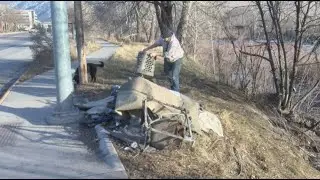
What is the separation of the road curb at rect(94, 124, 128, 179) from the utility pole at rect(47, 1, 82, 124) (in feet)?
3.23

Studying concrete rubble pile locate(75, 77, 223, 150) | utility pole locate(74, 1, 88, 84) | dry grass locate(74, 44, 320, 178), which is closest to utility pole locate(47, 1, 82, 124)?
concrete rubble pile locate(75, 77, 223, 150)

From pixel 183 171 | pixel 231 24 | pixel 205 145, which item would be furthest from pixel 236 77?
pixel 183 171

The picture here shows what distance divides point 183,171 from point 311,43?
9879mm

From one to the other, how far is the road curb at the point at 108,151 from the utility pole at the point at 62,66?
3.23ft

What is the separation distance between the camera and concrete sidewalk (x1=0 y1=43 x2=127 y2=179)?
20.9 feet

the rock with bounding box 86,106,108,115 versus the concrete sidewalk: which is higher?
the rock with bounding box 86,106,108,115

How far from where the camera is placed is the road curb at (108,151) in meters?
6.44

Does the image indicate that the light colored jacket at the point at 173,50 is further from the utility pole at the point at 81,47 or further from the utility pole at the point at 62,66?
the utility pole at the point at 81,47

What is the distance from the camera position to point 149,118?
7609 millimetres

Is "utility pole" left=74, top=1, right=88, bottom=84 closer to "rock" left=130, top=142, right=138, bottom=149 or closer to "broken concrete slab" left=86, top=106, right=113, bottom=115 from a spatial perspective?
"broken concrete slab" left=86, top=106, right=113, bottom=115

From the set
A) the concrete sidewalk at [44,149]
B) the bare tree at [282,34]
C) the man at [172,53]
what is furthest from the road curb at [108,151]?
the bare tree at [282,34]

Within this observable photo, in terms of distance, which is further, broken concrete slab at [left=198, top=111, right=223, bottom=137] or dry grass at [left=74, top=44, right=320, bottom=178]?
broken concrete slab at [left=198, top=111, right=223, bottom=137]

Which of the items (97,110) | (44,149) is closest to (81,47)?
(97,110)

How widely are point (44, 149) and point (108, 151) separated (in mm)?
1118
